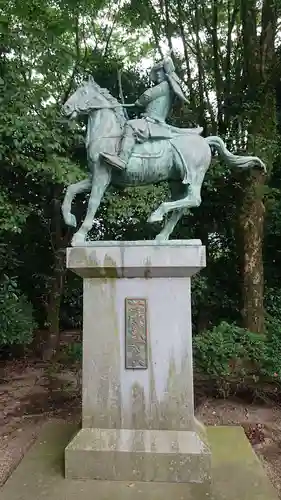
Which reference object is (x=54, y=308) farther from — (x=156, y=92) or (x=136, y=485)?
(x=156, y=92)

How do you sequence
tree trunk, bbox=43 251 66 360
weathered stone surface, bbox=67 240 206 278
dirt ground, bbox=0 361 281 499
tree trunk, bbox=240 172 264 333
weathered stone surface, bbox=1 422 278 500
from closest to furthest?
weathered stone surface, bbox=1 422 278 500 → weathered stone surface, bbox=67 240 206 278 → dirt ground, bbox=0 361 281 499 → tree trunk, bbox=240 172 264 333 → tree trunk, bbox=43 251 66 360

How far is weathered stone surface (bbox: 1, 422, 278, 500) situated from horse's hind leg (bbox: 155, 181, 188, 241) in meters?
2.00

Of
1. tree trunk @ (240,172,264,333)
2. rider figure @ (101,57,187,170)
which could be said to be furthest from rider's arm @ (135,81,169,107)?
tree trunk @ (240,172,264,333)

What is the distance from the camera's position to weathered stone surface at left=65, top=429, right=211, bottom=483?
139 inches

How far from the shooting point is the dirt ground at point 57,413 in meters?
5.03

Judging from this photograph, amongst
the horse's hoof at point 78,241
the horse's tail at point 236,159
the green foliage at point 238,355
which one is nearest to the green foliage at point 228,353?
the green foliage at point 238,355

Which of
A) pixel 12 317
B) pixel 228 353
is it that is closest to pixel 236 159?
pixel 228 353

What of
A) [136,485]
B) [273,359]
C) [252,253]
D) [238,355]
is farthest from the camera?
[252,253]

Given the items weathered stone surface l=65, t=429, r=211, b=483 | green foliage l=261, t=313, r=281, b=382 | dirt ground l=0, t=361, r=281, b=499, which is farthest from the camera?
green foliage l=261, t=313, r=281, b=382

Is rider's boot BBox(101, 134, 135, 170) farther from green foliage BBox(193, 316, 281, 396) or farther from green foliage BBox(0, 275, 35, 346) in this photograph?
green foliage BBox(0, 275, 35, 346)

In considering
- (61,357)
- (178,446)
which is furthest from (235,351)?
(61,357)

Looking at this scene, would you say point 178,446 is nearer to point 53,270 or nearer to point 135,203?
point 135,203

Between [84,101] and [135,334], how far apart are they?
82.3 inches

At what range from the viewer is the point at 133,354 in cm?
368
